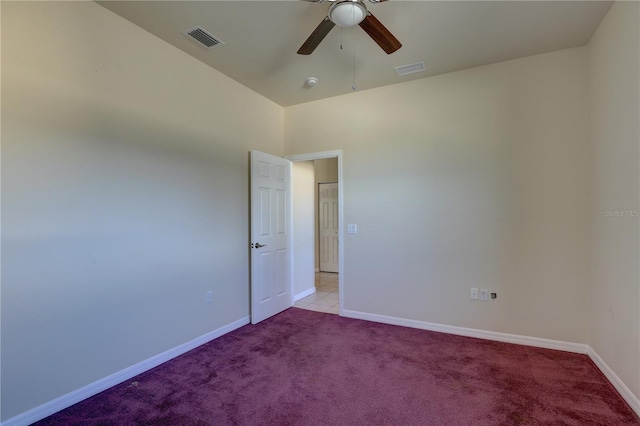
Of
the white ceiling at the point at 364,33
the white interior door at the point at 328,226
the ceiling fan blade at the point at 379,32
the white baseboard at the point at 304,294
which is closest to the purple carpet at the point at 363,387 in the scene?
the white baseboard at the point at 304,294

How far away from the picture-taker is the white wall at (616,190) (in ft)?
6.55

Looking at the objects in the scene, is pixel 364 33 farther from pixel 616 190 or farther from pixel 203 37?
pixel 616 190

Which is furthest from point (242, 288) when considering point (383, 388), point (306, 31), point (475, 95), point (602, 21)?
point (602, 21)

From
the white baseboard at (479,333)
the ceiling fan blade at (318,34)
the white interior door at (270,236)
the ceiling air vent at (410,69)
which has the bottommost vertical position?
the white baseboard at (479,333)

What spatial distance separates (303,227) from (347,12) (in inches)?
128

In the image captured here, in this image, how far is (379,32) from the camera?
2.04m

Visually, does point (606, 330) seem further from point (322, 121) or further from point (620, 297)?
point (322, 121)

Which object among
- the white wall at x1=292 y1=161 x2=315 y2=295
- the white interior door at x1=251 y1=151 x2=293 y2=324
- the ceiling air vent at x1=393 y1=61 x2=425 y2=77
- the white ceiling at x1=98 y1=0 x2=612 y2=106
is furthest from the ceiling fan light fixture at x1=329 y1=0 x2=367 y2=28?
the white wall at x1=292 y1=161 x2=315 y2=295

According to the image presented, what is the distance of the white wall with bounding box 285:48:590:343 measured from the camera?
2.82 meters

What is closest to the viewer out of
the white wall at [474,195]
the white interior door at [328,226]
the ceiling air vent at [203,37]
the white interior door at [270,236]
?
the ceiling air vent at [203,37]

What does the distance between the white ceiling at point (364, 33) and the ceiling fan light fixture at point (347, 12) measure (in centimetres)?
37

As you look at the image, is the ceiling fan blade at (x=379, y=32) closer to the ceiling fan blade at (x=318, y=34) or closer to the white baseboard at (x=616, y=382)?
the ceiling fan blade at (x=318, y=34)

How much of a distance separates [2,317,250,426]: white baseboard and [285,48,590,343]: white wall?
6.09 feet

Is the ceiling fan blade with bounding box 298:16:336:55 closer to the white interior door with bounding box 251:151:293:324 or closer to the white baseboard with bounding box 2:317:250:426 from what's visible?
the white interior door with bounding box 251:151:293:324
